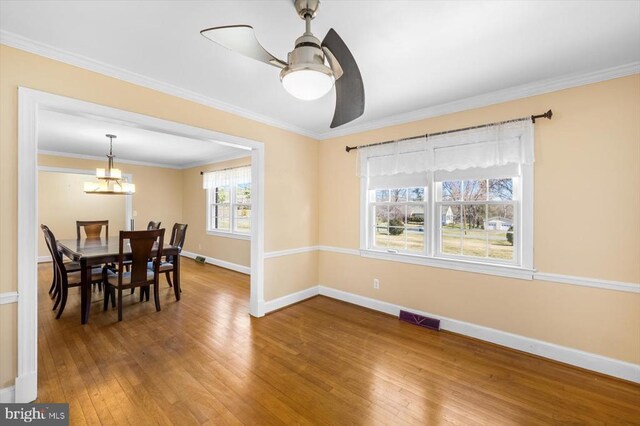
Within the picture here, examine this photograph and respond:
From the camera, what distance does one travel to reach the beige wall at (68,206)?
6.76 metres

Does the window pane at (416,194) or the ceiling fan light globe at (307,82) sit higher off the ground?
the ceiling fan light globe at (307,82)

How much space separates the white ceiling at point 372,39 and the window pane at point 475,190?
3.01 feet

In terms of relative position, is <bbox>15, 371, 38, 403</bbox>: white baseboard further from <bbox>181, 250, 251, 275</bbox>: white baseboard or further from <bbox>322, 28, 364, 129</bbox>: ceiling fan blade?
<bbox>181, 250, 251, 275</bbox>: white baseboard

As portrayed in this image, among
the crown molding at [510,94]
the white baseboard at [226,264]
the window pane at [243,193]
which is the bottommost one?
the white baseboard at [226,264]

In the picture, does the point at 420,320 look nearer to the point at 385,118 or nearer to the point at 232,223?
the point at 385,118

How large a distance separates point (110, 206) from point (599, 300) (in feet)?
32.6

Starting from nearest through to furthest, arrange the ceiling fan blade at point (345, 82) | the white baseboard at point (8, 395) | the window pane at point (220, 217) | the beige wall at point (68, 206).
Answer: the ceiling fan blade at point (345, 82) < the white baseboard at point (8, 395) < the window pane at point (220, 217) < the beige wall at point (68, 206)

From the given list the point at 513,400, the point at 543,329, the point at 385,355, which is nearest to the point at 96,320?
the point at 385,355

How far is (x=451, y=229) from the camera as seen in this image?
3098 mm

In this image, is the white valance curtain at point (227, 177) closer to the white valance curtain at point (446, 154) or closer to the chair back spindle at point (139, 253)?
the chair back spindle at point (139, 253)

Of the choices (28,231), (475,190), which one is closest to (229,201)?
(28,231)

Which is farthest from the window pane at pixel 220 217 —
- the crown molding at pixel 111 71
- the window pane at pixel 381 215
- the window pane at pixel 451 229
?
the window pane at pixel 451 229

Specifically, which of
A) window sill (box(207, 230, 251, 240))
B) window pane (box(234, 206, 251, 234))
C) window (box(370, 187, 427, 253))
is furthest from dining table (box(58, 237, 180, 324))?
window (box(370, 187, 427, 253))

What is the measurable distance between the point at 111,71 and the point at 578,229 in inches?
166
